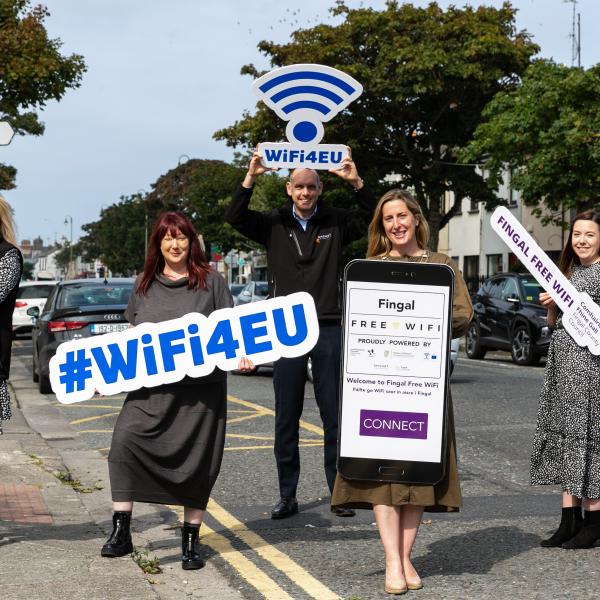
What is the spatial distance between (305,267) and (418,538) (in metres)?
1.67

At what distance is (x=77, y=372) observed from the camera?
5848 mm

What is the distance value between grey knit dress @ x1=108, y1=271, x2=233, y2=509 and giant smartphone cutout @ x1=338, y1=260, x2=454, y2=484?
2.58ft

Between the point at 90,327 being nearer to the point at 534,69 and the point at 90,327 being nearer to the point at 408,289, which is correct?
the point at 408,289

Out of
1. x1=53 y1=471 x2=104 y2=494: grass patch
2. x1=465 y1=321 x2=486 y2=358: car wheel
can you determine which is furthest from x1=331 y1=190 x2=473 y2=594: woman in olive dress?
x1=465 y1=321 x2=486 y2=358: car wheel

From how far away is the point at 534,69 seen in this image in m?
28.7

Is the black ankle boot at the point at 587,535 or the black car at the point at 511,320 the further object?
the black car at the point at 511,320

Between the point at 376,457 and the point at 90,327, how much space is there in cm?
1054

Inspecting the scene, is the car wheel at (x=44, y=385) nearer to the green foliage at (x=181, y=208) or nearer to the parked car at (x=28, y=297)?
the parked car at (x=28, y=297)

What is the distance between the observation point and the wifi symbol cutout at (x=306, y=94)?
647 centimetres

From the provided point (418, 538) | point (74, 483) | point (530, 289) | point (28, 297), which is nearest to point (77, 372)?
point (418, 538)

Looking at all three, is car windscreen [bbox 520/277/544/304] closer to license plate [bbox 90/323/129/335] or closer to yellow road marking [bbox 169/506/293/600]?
license plate [bbox 90/323/129/335]

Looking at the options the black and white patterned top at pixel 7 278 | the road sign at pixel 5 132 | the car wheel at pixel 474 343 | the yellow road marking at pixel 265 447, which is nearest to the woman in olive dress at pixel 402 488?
the black and white patterned top at pixel 7 278

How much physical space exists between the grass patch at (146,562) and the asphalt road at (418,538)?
0.33m

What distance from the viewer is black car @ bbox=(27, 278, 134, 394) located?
15469 mm
